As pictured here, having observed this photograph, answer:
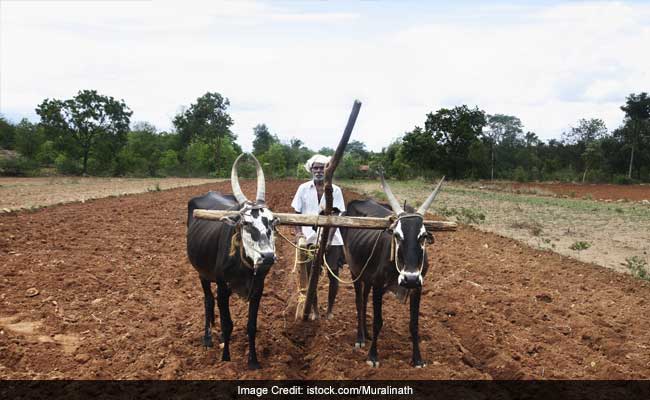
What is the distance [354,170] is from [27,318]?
177ft

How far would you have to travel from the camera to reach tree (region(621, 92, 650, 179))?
172 ft

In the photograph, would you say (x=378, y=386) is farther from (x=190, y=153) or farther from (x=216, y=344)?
(x=190, y=153)

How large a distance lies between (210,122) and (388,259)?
64733 mm

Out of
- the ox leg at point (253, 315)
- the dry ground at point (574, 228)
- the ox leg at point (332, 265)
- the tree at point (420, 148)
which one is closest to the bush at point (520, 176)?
the tree at point (420, 148)

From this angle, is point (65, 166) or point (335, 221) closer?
point (335, 221)

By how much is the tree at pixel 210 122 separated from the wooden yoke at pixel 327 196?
61.4 meters

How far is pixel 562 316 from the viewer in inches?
336

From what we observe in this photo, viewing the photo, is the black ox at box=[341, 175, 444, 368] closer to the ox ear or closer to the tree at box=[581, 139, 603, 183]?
the ox ear

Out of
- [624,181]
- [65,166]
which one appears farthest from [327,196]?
[65,166]

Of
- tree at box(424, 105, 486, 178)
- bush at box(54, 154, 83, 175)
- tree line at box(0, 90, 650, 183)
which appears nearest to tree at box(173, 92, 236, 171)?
tree line at box(0, 90, 650, 183)

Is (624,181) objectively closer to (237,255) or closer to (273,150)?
(273,150)

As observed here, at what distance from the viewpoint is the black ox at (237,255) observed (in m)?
5.93

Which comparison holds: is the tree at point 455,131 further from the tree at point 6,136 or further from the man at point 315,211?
the tree at point 6,136

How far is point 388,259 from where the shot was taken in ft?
20.7
